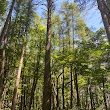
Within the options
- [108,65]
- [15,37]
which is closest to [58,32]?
[15,37]

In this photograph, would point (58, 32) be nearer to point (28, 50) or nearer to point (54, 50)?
point (54, 50)

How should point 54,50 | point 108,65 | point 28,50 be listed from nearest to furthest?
point 108,65 → point 54,50 → point 28,50

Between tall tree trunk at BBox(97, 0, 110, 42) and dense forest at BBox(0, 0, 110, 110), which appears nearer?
tall tree trunk at BBox(97, 0, 110, 42)

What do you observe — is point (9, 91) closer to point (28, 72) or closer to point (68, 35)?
point (28, 72)

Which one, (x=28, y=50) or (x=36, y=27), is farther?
(x=28, y=50)

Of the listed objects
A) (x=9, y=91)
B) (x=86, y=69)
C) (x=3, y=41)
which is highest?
(x=3, y=41)

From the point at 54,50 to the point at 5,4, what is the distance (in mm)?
6226

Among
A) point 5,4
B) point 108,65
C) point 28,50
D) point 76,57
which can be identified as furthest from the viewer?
point 28,50

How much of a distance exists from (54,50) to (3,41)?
6111mm

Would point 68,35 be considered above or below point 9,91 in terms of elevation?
above

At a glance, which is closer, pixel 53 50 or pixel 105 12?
pixel 105 12

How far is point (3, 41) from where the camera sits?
13.8 metres

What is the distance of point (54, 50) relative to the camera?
61.1 feet

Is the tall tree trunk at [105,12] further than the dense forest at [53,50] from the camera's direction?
No
